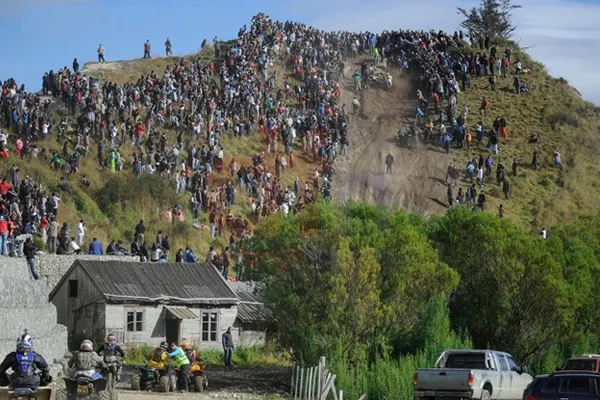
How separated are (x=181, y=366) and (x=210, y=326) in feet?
52.5

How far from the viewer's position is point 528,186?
88750 millimetres

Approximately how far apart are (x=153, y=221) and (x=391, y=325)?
26.4 metres

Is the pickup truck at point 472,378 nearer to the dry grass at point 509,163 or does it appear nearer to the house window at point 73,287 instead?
the house window at point 73,287

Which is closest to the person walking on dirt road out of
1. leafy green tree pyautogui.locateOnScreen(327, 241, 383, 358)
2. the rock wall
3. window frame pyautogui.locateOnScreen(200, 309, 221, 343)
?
window frame pyautogui.locateOnScreen(200, 309, 221, 343)

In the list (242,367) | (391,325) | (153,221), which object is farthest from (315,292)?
(153,221)

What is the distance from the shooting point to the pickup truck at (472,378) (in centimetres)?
3259

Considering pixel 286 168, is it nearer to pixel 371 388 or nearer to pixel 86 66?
pixel 86 66

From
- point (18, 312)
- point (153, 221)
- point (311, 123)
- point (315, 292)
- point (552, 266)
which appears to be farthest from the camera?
point (311, 123)

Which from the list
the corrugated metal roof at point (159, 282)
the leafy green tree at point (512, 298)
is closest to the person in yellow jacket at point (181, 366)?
the corrugated metal roof at point (159, 282)

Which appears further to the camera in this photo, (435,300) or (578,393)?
(435,300)

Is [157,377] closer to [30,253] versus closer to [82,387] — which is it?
[30,253]

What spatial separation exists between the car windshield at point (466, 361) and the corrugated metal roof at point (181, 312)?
16.7 meters

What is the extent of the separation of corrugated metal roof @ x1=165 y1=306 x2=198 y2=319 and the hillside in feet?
37.2

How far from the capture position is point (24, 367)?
22.0 m
